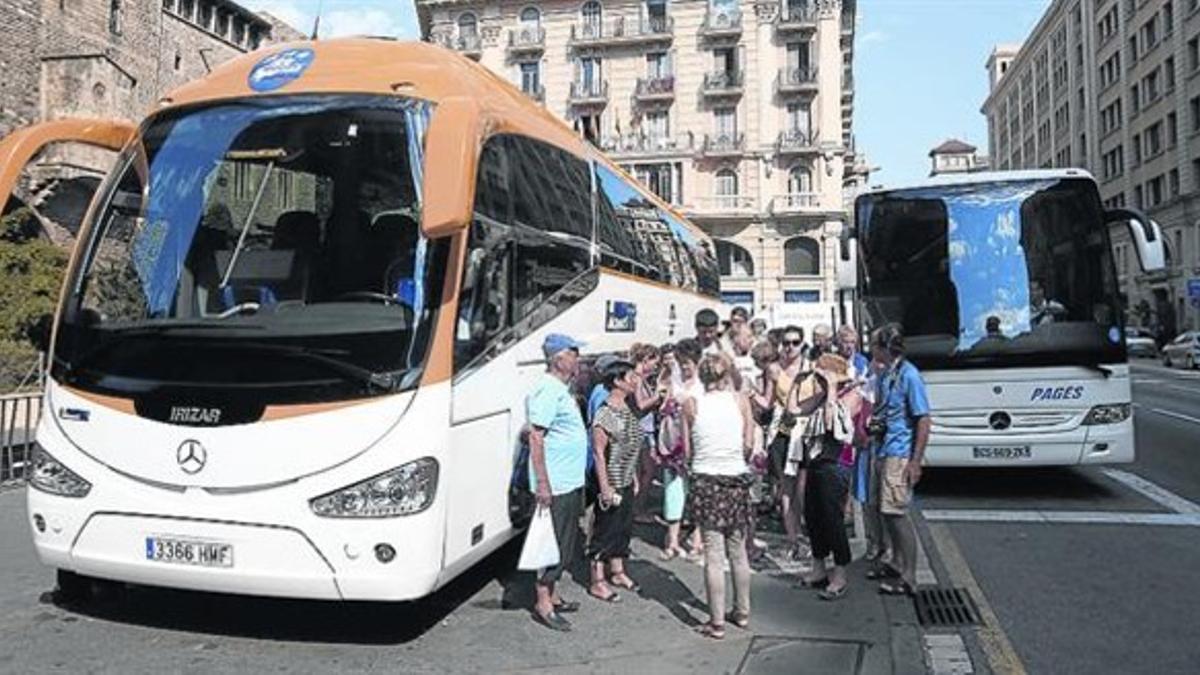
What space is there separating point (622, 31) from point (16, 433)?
50.6 m

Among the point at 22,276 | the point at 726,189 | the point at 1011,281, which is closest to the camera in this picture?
the point at 1011,281

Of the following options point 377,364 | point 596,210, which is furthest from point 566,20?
point 377,364

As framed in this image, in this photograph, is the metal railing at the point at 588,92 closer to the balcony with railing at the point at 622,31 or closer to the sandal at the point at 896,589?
the balcony with railing at the point at 622,31

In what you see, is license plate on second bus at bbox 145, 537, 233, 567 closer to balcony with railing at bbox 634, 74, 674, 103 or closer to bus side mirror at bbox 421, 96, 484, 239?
bus side mirror at bbox 421, 96, 484, 239

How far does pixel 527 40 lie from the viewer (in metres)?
59.4

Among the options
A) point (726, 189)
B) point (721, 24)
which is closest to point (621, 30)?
point (721, 24)

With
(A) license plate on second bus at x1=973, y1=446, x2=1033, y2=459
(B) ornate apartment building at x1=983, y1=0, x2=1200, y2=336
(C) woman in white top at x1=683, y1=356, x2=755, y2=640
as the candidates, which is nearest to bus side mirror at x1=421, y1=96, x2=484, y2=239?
(C) woman in white top at x1=683, y1=356, x2=755, y2=640

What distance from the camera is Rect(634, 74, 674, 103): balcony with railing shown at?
5819cm

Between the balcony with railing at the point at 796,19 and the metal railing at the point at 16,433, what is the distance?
2029 inches

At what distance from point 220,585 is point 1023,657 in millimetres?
4364

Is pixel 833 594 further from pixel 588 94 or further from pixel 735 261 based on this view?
pixel 588 94

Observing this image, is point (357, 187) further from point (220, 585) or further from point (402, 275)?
point (220, 585)

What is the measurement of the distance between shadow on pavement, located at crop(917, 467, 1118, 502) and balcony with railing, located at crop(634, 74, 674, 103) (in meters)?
48.7

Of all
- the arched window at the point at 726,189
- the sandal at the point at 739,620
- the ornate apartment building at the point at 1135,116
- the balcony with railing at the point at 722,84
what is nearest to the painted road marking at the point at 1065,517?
the sandal at the point at 739,620
